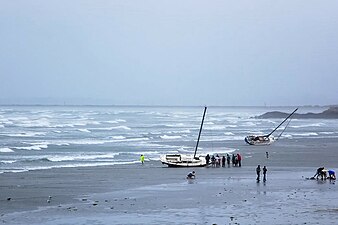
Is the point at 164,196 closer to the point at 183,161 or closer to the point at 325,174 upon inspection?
the point at 325,174

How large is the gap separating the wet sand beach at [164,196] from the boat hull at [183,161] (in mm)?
937

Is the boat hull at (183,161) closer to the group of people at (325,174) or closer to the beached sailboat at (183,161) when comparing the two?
the beached sailboat at (183,161)

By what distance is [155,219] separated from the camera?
1022 inches

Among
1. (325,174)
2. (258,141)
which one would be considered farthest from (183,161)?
(258,141)

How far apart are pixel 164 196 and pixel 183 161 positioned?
16.8 metres

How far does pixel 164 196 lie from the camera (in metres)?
32.5

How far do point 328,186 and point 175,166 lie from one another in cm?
1501

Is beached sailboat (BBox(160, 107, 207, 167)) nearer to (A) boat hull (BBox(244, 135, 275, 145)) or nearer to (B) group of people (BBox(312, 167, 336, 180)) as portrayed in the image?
(B) group of people (BBox(312, 167, 336, 180))

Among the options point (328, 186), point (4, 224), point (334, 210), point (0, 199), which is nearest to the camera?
point (4, 224)

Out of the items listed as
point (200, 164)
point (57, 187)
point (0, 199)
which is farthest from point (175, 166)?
point (0, 199)

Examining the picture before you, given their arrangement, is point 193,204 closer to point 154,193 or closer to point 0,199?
point 154,193

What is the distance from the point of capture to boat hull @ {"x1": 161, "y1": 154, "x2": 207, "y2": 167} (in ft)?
160

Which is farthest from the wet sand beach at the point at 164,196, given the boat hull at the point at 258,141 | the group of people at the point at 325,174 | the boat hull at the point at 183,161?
the boat hull at the point at 258,141

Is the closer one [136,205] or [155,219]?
[155,219]
